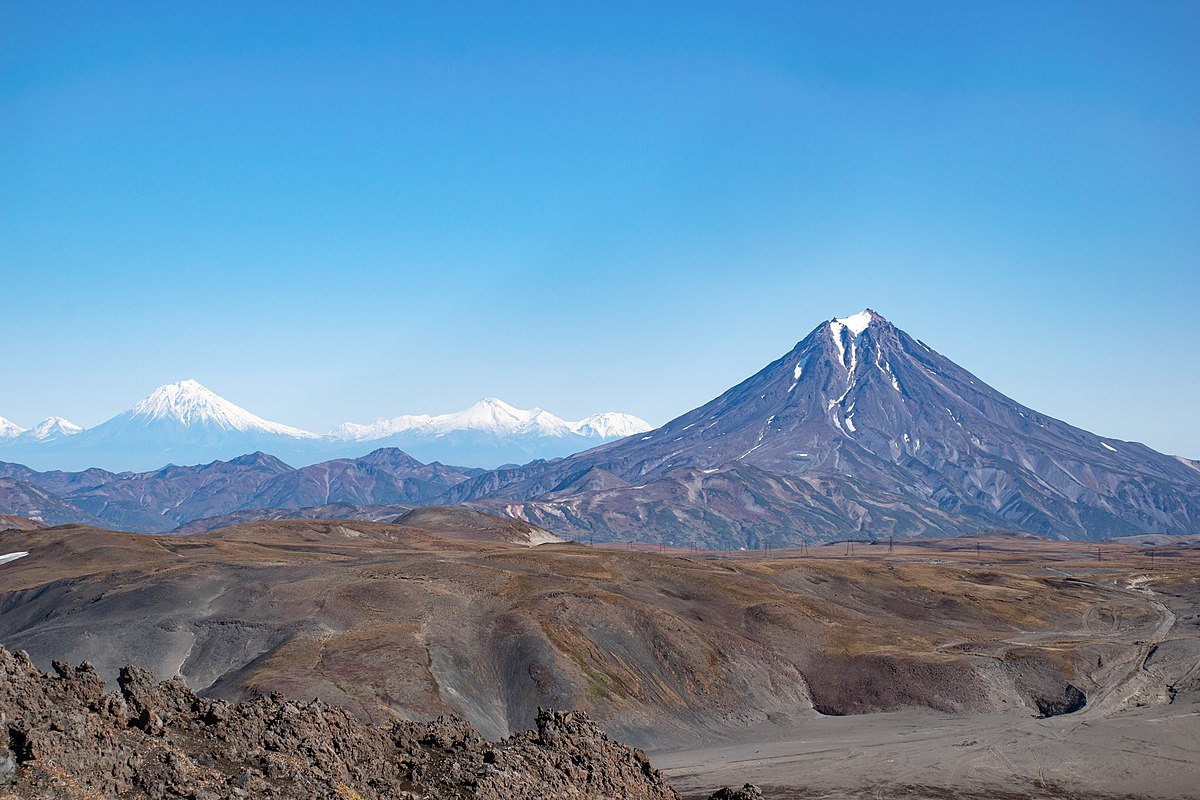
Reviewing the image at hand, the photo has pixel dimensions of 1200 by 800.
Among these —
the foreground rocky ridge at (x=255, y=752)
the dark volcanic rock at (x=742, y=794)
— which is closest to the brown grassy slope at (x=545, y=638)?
the foreground rocky ridge at (x=255, y=752)

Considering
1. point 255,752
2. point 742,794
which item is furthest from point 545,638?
point 255,752

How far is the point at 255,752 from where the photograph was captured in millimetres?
25609

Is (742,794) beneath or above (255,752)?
beneath

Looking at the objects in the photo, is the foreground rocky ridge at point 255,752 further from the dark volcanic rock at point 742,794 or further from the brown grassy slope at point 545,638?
the brown grassy slope at point 545,638

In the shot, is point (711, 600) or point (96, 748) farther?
point (711, 600)

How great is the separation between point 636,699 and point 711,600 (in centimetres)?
2949

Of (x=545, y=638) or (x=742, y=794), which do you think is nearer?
(x=742, y=794)

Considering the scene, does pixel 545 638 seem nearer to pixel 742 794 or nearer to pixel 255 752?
pixel 742 794

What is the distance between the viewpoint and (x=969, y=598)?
389 feet

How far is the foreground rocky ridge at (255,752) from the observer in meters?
21.0

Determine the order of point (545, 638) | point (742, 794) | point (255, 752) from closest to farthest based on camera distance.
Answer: point (255, 752), point (742, 794), point (545, 638)

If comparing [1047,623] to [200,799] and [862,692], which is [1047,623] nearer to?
[862,692]

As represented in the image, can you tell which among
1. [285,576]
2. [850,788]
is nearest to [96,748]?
[850,788]

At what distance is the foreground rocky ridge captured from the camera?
21.0m
